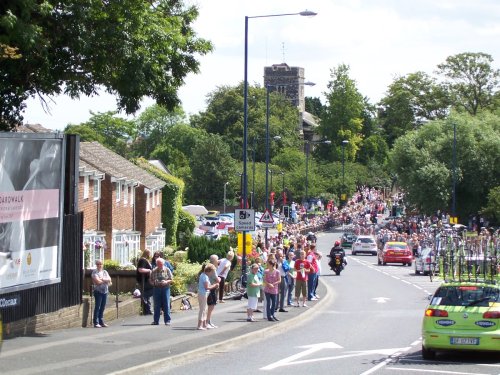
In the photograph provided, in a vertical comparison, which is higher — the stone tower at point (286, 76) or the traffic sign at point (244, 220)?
the stone tower at point (286, 76)

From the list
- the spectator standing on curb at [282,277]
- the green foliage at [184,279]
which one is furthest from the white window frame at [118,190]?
the spectator standing on curb at [282,277]

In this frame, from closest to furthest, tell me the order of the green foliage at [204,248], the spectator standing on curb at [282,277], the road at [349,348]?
the road at [349,348], the spectator standing on curb at [282,277], the green foliage at [204,248]

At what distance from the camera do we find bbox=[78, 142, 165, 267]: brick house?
42.9 m

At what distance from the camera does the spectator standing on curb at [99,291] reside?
75.0 feet

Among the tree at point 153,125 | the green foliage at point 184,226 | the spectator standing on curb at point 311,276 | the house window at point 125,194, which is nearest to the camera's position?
the spectator standing on curb at point 311,276

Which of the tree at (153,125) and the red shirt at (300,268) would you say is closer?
the red shirt at (300,268)

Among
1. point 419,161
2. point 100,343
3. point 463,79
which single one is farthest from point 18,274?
point 463,79

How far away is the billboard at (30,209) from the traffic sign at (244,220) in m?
12.7

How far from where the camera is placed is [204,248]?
135 ft

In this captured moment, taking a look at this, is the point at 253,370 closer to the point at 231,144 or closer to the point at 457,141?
the point at 457,141

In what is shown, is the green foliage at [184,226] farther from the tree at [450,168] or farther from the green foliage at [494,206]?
the tree at [450,168]

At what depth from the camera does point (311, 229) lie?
91.9 meters

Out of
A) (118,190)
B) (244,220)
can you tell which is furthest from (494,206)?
(244,220)

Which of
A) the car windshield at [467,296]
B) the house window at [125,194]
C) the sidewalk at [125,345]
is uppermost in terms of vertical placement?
the house window at [125,194]
